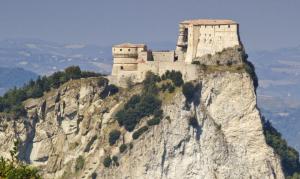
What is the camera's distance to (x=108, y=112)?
104m

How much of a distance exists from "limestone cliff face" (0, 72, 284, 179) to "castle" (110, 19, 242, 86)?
180 centimetres

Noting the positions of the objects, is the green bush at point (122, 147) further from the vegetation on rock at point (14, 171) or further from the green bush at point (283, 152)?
the vegetation on rock at point (14, 171)

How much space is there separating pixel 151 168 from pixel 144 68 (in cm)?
1001

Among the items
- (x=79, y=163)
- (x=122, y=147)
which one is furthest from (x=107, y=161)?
(x=79, y=163)

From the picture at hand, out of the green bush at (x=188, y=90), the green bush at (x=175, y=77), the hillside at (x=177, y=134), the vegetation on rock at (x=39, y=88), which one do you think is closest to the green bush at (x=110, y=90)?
the hillside at (x=177, y=134)

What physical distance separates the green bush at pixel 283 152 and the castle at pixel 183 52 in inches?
445

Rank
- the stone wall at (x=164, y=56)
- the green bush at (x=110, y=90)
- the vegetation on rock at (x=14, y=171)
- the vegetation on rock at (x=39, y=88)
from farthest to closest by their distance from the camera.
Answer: the vegetation on rock at (x=39, y=88) < the green bush at (x=110, y=90) < the stone wall at (x=164, y=56) < the vegetation on rock at (x=14, y=171)

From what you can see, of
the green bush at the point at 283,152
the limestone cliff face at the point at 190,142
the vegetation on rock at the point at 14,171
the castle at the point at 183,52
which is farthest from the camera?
the green bush at the point at 283,152

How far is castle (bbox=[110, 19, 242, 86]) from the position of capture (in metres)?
101

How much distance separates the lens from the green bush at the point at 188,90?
10021 cm

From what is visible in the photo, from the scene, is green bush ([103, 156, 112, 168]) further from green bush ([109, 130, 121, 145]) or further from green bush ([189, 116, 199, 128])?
green bush ([189, 116, 199, 128])

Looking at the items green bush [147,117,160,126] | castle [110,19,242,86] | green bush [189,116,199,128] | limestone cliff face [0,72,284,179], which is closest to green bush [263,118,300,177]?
limestone cliff face [0,72,284,179]

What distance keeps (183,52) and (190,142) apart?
31.5ft

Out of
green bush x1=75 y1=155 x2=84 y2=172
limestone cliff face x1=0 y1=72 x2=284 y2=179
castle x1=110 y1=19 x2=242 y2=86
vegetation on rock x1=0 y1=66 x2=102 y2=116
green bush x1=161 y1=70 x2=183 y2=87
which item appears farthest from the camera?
vegetation on rock x1=0 y1=66 x2=102 y2=116
